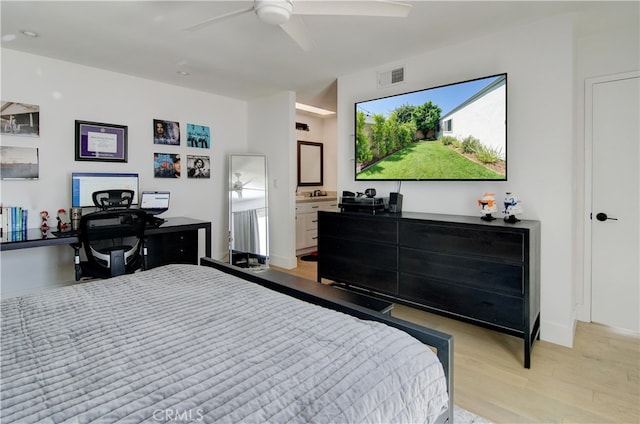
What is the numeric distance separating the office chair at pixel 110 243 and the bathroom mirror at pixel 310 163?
3.24 metres

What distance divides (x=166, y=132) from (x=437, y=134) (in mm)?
3259

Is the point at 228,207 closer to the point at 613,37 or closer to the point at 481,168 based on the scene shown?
the point at 481,168

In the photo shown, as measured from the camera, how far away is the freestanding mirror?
4.77m

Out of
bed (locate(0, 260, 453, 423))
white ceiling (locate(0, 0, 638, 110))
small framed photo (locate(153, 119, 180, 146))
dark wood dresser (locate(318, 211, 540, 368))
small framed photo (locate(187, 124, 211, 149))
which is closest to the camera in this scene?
bed (locate(0, 260, 453, 423))

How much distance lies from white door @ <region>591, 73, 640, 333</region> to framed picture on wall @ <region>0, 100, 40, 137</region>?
508cm

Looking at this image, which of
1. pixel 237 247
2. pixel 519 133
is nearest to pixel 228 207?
pixel 237 247

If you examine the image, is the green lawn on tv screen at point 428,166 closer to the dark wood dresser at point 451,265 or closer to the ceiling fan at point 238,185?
the dark wood dresser at point 451,265

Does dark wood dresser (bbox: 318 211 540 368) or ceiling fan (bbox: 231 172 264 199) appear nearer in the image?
dark wood dresser (bbox: 318 211 540 368)

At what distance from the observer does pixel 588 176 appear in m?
2.84

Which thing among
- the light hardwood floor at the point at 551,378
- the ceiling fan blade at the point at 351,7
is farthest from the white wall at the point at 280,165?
the ceiling fan blade at the point at 351,7

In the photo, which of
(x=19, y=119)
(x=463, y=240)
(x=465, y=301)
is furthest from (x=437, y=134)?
(x=19, y=119)

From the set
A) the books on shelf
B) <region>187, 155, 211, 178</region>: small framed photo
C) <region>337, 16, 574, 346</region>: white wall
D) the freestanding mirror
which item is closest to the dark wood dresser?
<region>337, 16, 574, 346</region>: white wall

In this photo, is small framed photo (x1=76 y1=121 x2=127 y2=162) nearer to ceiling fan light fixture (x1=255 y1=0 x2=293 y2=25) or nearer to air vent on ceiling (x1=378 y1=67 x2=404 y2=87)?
ceiling fan light fixture (x1=255 y1=0 x2=293 y2=25)

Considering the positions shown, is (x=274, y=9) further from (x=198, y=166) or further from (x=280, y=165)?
(x=198, y=166)
